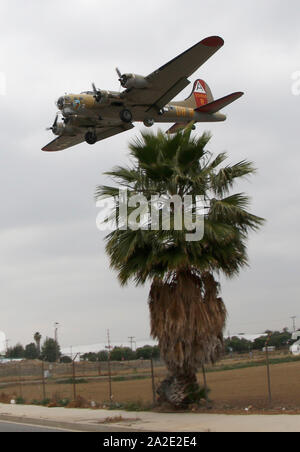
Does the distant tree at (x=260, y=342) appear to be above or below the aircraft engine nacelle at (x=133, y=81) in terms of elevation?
below

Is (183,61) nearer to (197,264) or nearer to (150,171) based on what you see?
(150,171)

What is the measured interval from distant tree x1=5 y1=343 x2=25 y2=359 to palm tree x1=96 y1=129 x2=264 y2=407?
4977 inches

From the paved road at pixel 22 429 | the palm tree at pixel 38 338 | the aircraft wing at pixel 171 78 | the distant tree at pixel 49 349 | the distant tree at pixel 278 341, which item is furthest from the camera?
the palm tree at pixel 38 338

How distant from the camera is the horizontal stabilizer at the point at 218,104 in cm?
2859

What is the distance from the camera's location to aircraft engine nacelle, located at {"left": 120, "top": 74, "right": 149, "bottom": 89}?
25.1 m

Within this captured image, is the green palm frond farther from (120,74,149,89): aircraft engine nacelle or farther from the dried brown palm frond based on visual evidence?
(120,74,149,89): aircraft engine nacelle

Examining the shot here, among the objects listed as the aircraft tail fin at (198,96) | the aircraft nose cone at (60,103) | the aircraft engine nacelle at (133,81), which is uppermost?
the aircraft tail fin at (198,96)

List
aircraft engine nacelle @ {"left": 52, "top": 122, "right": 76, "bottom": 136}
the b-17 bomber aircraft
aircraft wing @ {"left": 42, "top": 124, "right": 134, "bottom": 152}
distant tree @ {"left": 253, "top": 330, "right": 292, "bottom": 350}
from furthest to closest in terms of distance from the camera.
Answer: distant tree @ {"left": 253, "top": 330, "right": 292, "bottom": 350} → aircraft wing @ {"left": 42, "top": 124, "right": 134, "bottom": 152} → aircraft engine nacelle @ {"left": 52, "top": 122, "right": 76, "bottom": 136} → the b-17 bomber aircraft

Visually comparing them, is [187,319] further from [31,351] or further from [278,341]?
[31,351]

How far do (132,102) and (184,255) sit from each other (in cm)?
1277

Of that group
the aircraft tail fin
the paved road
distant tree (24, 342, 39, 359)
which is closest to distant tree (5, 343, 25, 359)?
distant tree (24, 342, 39, 359)

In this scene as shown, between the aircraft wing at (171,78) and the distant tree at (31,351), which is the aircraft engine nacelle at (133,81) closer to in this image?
the aircraft wing at (171,78)

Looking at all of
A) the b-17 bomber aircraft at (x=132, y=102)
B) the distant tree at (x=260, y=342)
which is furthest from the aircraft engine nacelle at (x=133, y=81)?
the distant tree at (x=260, y=342)

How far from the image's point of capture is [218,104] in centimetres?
2986
